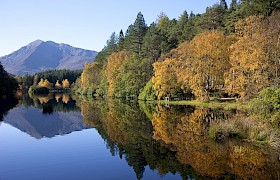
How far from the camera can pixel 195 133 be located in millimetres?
29375

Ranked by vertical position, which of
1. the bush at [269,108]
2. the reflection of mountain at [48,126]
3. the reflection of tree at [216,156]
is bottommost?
the reflection of mountain at [48,126]

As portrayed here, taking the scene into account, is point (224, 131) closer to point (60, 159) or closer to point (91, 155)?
point (91, 155)

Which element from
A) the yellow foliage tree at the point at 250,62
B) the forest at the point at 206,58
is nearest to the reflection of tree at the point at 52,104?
the forest at the point at 206,58

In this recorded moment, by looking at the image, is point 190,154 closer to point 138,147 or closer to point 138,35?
point 138,147

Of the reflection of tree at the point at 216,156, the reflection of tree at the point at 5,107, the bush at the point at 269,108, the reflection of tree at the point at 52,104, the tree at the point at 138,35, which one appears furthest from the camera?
the tree at the point at 138,35

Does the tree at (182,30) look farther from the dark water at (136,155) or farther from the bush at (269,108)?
the bush at (269,108)

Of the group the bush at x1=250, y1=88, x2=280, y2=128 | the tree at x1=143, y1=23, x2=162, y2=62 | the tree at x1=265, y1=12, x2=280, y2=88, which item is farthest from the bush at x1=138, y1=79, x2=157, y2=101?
the bush at x1=250, y1=88, x2=280, y2=128

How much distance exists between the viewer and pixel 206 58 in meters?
56.5

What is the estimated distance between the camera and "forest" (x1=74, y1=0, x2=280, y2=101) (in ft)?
143

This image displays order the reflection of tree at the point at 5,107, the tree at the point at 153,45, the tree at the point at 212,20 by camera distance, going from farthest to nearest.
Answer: the tree at the point at 153,45 < the tree at the point at 212,20 < the reflection of tree at the point at 5,107

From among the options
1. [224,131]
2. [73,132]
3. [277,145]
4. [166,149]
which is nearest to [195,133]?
[224,131]

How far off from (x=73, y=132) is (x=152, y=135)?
1218 centimetres

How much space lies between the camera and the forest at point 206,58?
143ft

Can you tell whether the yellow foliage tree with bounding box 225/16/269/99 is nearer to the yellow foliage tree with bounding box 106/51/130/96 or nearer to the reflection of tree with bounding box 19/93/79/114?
the reflection of tree with bounding box 19/93/79/114
